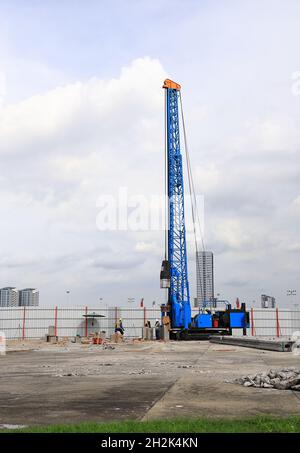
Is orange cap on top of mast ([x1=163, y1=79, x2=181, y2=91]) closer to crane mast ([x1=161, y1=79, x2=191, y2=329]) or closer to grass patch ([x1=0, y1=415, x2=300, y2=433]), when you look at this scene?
crane mast ([x1=161, y1=79, x2=191, y2=329])

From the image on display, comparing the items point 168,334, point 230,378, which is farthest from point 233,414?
point 168,334

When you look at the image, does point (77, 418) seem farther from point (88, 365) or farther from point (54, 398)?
point (88, 365)

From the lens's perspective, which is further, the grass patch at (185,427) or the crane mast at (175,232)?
the crane mast at (175,232)

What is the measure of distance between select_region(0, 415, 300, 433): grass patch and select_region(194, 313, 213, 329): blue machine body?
34602 mm

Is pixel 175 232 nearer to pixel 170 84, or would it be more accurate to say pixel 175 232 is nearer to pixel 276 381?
pixel 170 84

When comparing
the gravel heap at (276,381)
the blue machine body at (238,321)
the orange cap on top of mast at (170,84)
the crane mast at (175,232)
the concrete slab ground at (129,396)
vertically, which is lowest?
the concrete slab ground at (129,396)

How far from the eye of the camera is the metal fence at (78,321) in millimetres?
47969

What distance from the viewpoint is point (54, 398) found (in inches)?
407

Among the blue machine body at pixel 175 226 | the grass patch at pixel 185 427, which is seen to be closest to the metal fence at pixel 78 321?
the blue machine body at pixel 175 226

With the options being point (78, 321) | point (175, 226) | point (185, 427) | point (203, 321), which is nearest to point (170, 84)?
point (175, 226)

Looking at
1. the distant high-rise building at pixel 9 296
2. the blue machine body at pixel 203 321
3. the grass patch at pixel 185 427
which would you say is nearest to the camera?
the grass patch at pixel 185 427

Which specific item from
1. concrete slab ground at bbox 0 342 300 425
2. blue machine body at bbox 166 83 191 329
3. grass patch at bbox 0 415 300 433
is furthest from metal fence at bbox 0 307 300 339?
grass patch at bbox 0 415 300 433

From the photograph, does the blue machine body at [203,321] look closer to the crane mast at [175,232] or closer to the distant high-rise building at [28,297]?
the crane mast at [175,232]

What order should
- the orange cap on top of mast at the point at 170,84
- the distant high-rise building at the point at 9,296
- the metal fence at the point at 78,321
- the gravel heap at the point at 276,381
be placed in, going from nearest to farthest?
1. the gravel heap at the point at 276,381
2. the orange cap on top of mast at the point at 170,84
3. the metal fence at the point at 78,321
4. the distant high-rise building at the point at 9,296
